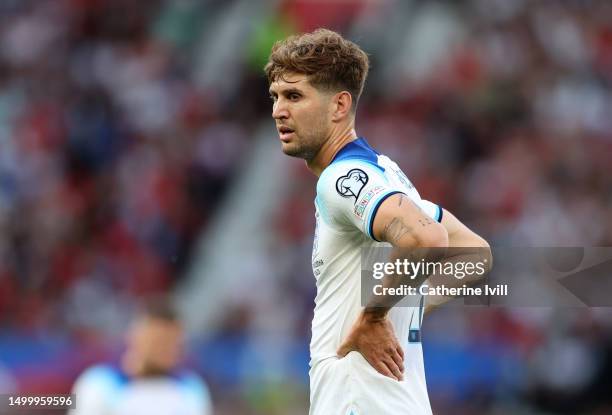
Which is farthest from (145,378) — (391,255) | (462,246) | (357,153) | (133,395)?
(391,255)

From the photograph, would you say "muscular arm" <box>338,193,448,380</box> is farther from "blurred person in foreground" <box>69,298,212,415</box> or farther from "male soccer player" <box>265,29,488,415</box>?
"blurred person in foreground" <box>69,298,212,415</box>

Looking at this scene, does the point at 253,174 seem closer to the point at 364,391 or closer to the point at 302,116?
the point at 302,116

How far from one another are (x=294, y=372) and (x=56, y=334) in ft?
8.69

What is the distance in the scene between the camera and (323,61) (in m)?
4.55

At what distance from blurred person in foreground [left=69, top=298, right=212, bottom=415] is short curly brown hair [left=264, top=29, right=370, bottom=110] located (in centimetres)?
203

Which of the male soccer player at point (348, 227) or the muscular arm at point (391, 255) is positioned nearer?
the muscular arm at point (391, 255)

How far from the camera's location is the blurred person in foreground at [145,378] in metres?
6.12

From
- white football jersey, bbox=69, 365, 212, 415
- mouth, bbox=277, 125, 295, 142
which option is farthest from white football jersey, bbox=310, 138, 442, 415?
white football jersey, bbox=69, 365, 212, 415

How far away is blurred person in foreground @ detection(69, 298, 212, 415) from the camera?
6.12 meters

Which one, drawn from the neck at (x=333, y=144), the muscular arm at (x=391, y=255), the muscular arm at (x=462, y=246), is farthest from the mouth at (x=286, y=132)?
the muscular arm at (x=462, y=246)

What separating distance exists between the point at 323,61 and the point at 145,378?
245 cm

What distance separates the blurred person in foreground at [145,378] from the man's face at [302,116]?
1.96 metres

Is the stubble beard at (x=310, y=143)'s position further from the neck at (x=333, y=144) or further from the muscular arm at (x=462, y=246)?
the muscular arm at (x=462, y=246)

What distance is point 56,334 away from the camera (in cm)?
1160
